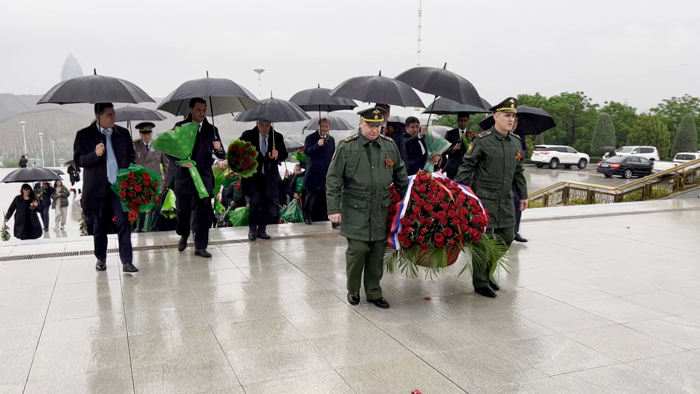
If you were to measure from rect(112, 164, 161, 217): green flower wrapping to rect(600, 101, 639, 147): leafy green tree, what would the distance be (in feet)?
165

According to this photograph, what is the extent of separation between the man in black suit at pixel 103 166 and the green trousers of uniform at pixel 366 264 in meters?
2.66

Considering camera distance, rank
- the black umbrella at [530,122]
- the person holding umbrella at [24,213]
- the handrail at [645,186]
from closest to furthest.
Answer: the black umbrella at [530,122] → the person holding umbrella at [24,213] → the handrail at [645,186]

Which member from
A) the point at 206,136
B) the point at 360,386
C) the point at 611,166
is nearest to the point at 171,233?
the point at 206,136

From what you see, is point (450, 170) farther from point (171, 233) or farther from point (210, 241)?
point (171, 233)

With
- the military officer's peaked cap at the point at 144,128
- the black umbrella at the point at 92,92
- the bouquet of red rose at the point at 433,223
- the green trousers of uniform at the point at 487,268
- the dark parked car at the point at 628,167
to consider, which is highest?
the black umbrella at the point at 92,92

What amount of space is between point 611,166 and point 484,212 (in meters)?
29.2

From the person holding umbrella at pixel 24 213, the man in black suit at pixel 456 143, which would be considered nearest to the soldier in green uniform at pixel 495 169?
the man in black suit at pixel 456 143

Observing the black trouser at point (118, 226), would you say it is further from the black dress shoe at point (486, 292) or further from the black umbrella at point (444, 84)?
the black dress shoe at point (486, 292)

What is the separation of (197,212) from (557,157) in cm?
3499

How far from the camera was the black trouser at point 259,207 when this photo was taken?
314 inches

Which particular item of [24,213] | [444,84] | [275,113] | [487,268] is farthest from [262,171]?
[24,213]

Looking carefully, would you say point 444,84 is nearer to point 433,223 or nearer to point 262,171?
point 433,223

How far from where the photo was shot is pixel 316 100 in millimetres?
8984

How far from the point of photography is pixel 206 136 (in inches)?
267
